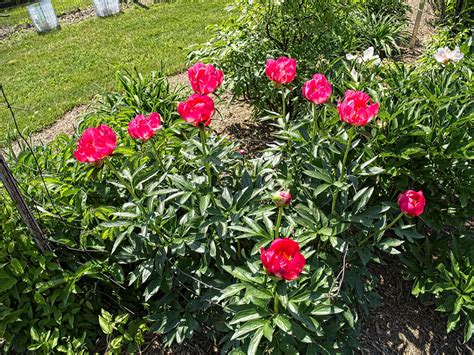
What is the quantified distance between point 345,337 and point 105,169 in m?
1.50

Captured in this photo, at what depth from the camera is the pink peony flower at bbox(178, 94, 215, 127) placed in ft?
5.41

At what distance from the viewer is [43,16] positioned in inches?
292

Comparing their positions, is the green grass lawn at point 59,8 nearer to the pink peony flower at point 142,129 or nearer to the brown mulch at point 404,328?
the pink peony flower at point 142,129

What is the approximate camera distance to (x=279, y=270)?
1404 millimetres

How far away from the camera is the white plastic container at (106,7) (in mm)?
7734

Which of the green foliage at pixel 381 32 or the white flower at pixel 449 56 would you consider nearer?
the white flower at pixel 449 56

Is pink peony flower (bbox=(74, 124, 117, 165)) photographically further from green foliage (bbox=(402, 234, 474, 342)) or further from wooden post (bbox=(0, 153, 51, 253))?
green foliage (bbox=(402, 234, 474, 342))

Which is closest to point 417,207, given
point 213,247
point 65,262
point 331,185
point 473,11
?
point 331,185

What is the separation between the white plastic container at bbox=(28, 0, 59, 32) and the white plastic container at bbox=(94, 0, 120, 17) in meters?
0.78

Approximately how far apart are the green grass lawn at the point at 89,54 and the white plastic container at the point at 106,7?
25 centimetres

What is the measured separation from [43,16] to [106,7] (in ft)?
3.75

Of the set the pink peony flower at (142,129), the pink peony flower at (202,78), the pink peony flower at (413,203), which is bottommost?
the pink peony flower at (413,203)

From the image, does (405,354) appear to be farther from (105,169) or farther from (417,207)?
(105,169)

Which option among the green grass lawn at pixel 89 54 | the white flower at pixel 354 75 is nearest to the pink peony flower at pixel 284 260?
the white flower at pixel 354 75
